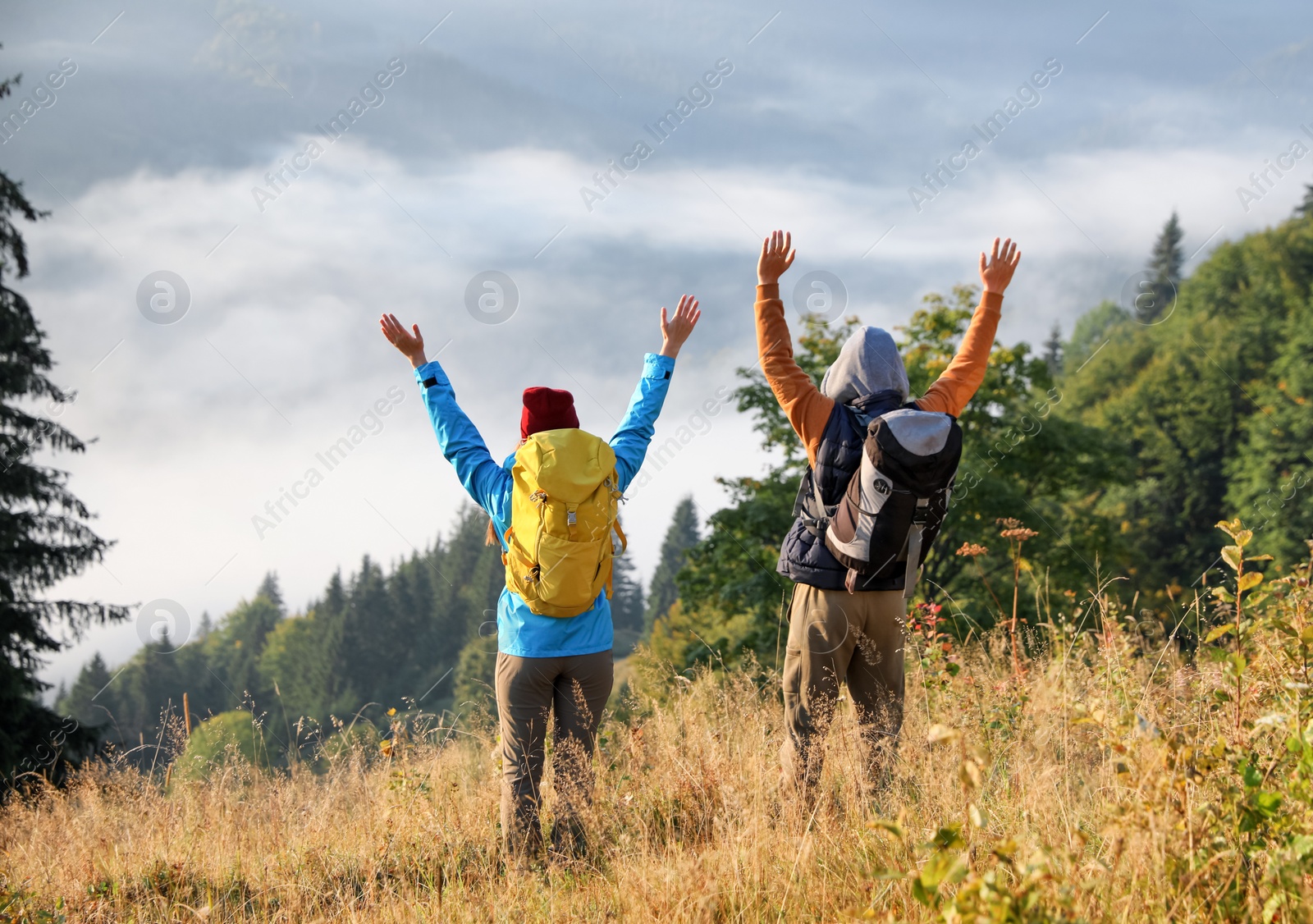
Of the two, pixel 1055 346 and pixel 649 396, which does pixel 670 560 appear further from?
pixel 649 396

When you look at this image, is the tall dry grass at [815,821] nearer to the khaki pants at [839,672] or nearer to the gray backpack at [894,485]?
the khaki pants at [839,672]

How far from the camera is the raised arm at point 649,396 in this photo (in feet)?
12.6

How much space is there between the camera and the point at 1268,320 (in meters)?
47.6

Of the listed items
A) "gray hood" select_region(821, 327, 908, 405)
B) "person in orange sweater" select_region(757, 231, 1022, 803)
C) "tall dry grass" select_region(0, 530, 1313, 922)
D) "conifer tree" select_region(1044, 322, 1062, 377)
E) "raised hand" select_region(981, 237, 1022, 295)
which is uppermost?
"conifer tree" select_region(1044, 322, 1062, 377)

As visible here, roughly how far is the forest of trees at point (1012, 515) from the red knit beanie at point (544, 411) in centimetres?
93

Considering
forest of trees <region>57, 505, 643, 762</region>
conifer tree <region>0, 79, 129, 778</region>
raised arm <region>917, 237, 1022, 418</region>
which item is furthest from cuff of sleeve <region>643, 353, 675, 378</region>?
forest of trees <region>57, 505, 643, 762</region>

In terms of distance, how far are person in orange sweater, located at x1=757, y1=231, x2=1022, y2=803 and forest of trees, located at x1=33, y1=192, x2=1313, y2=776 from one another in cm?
75

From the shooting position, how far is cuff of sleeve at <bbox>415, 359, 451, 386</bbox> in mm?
3852

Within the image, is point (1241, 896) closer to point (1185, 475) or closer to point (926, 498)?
point (926, 498)

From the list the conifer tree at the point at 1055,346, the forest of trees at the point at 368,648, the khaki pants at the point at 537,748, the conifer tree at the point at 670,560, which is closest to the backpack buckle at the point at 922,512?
the khaki pants at the point at 537,748

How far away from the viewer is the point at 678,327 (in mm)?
4227

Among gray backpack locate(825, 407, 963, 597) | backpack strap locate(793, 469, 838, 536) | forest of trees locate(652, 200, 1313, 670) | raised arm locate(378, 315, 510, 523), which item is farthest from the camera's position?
forest of trees locate(652, 200, 1313, 670)

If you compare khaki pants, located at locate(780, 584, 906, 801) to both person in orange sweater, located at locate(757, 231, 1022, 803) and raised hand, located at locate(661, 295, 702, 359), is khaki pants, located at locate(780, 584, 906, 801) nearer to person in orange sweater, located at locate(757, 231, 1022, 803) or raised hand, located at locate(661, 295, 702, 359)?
person in orange sweater, located at locate(757, 231, 1022, 803)

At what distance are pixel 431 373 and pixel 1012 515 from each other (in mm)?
17373
